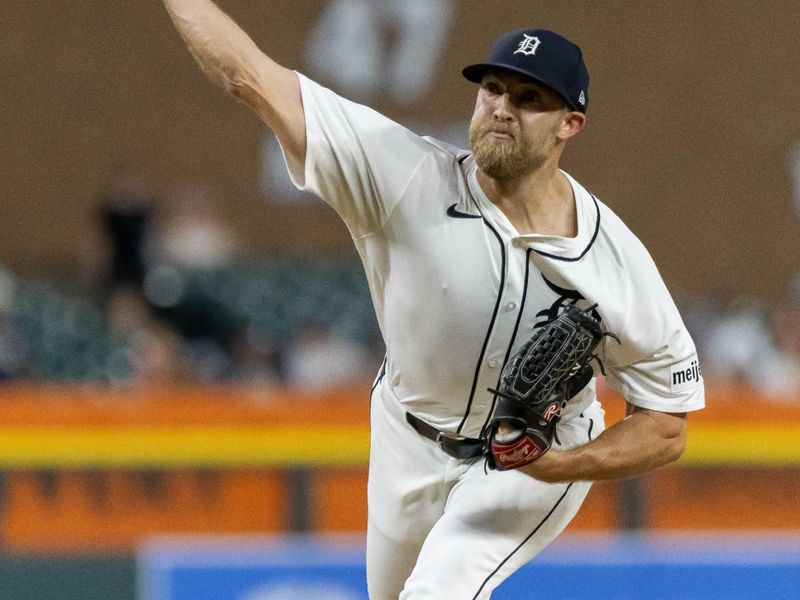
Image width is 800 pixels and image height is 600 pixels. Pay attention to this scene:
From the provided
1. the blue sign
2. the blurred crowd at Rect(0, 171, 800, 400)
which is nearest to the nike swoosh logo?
the blue sign

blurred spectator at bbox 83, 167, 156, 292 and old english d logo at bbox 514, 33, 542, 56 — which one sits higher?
old english d logo at bbox 514, 33, 542, 56

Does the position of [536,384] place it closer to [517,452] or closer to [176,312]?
[517,452]

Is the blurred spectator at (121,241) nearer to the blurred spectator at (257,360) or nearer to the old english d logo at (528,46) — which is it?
the blurred spectator at (257,360)

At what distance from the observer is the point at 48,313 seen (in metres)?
9.55

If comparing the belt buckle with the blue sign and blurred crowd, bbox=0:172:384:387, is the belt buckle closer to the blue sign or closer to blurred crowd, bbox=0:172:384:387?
the blue sign

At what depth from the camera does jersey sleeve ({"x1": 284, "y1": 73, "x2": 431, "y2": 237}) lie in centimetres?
372

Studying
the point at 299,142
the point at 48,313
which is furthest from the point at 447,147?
the point at 48,313

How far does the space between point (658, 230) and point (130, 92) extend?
13.9ft

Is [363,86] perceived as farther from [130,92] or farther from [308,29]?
[130,92]

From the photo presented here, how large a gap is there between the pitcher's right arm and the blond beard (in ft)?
1.55

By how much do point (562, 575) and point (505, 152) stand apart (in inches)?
112

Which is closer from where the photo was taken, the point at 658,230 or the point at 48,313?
the point at 48,313

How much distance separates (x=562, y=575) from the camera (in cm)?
615

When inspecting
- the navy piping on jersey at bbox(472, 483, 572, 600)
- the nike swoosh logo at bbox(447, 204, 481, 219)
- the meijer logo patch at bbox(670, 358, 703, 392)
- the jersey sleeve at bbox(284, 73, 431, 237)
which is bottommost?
the navy piping on jersey at bbox(472, 483, 572, 600)
